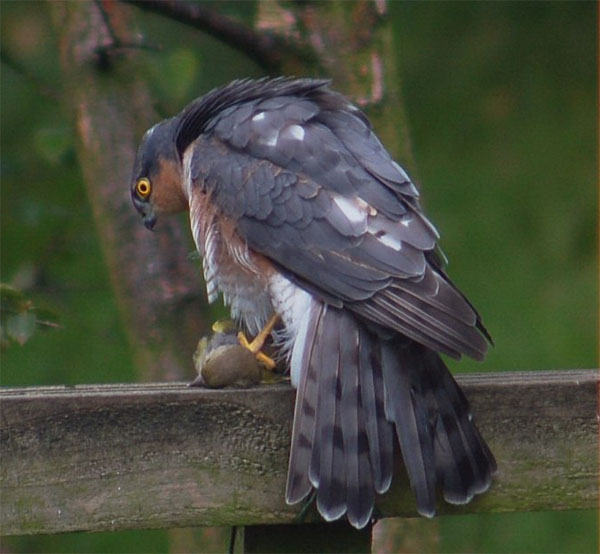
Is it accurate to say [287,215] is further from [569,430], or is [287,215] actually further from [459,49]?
[459,49]

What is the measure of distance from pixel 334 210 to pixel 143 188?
2.87 ft

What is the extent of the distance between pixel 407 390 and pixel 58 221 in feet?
7.29

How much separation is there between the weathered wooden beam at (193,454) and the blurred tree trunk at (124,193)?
3.89 feet

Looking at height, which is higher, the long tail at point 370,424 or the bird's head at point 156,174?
the long tail at point 370,424

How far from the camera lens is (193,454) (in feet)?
6.40

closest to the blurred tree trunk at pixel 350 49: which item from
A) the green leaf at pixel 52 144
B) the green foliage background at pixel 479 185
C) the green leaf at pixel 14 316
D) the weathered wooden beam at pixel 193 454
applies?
the green leaf at pixel 52 144

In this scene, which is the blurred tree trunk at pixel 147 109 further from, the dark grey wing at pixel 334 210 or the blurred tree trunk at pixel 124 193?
the dark grey wing at pixel 334 210

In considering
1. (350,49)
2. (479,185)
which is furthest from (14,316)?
(479,185)

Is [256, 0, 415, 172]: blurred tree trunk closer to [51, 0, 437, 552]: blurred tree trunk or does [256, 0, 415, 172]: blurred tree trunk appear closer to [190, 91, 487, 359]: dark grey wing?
[51, 0, 437, 552]: blurred tree trunk

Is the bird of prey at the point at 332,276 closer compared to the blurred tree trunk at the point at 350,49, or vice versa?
the bird of prey at the point at 332,276

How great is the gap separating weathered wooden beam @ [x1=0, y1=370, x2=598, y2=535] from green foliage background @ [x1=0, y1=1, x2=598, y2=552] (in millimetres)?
2044

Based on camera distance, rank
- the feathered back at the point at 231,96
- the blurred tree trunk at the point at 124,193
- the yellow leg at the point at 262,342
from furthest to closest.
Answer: the blurred tree trunk at the point at 124,193, the feathered back at the point at 231,96, the yellow leg at the point at 262,342

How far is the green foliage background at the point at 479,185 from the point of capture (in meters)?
5.11

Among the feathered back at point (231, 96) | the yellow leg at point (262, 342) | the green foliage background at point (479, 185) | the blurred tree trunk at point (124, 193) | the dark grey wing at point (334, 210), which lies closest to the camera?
the dark grey wing at point (334, 210)
